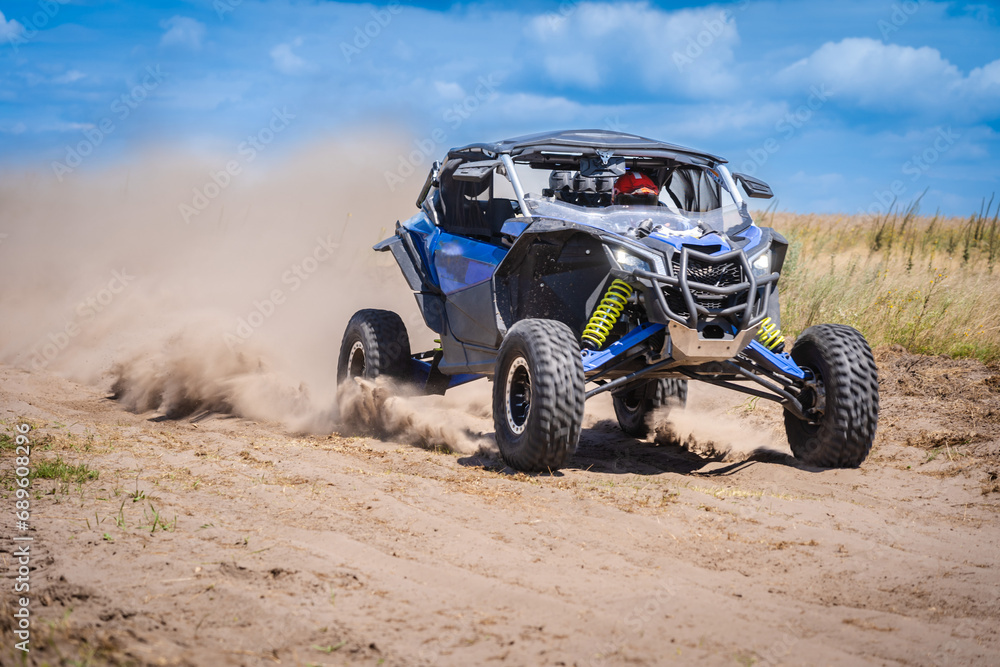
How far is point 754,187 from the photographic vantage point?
707 cm

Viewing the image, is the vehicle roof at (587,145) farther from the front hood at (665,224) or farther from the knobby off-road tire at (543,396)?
the knobby off-road tire at (543,396)

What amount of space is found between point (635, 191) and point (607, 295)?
124cm

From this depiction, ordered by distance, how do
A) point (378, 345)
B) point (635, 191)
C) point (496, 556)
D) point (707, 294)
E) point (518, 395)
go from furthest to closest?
point (378, 345) → point (635, 191) → point (518, 395) → point (707, 294) → point (496, 556)

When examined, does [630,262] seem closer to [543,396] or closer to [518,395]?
[543,396]

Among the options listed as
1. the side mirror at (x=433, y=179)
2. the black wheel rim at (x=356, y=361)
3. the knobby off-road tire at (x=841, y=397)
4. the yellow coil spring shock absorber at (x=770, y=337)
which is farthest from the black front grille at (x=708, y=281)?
the black wheel rim at (x=356, y=361)

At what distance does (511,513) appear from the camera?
4902 mm

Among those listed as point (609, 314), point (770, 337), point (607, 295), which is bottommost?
point (770, 337)

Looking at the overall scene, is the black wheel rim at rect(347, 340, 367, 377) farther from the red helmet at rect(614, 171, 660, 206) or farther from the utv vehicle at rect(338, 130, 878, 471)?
the red helmet at rect(614, 171, 660, 206)

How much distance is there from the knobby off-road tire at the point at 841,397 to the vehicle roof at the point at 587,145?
1.72m

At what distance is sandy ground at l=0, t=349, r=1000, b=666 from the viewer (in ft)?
10.3

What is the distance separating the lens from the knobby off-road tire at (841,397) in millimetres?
6094

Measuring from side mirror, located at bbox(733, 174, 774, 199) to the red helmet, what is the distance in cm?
69

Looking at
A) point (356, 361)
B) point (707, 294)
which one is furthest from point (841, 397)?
point (356, 361)

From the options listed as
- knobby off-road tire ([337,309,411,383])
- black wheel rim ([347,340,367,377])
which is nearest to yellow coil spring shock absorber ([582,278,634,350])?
knobby off-road tire ([337,309,411,383])
